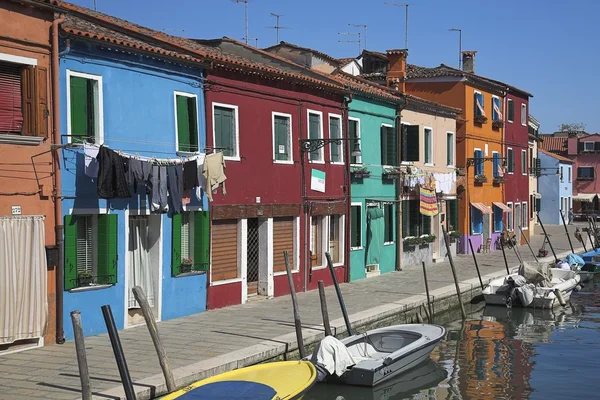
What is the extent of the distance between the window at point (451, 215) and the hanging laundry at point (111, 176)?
21.3m

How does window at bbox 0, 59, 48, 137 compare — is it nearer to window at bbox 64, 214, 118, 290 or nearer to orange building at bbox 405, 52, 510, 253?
window at bbox 64, 214, 118, 290

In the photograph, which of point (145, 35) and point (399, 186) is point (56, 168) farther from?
point (399, 186)

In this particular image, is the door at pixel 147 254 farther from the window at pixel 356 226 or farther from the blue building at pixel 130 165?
the window at pixel 356 226

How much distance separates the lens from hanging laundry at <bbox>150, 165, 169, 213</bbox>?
17.1 metres

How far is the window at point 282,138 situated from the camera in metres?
22.0

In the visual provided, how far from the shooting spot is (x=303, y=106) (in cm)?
2330

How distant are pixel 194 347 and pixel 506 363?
7066 mm

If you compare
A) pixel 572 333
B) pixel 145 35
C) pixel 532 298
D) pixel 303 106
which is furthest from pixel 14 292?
pixel 532 298

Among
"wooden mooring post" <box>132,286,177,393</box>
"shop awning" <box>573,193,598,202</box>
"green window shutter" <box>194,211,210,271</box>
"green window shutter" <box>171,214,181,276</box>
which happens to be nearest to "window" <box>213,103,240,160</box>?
"green window shutter" <box>194,211,210,271</box>

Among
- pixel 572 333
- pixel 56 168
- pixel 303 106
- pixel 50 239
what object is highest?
pixel 303 106

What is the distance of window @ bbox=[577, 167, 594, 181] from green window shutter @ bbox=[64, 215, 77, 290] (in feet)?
225

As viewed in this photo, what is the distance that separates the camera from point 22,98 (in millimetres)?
14430

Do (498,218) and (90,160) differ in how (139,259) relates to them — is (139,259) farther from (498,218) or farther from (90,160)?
(498,218)

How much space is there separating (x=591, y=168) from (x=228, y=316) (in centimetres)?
6490
